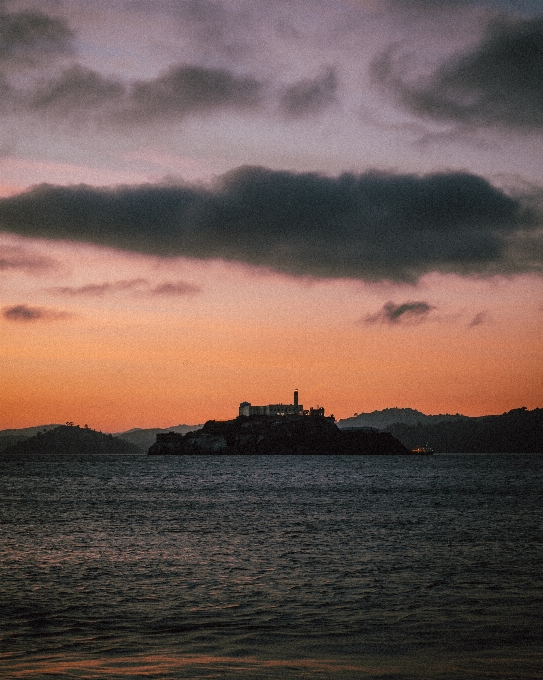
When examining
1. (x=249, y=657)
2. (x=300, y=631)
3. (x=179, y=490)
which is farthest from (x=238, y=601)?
(x=179, y=490)

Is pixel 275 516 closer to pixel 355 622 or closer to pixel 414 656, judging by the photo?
pixel 355 622

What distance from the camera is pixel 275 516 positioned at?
6719cm

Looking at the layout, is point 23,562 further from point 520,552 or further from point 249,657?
point 520,552

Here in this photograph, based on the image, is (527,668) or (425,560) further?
(425,560)

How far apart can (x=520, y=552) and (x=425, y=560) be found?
21.9 feet

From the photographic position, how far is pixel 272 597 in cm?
2980

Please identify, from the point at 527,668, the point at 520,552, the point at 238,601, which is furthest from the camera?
the point at 520,552

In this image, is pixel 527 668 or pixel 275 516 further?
pixel 275 516

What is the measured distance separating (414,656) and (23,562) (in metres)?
25.9

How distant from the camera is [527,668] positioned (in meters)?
19.2

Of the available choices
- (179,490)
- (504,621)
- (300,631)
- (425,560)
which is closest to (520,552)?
(425,560)

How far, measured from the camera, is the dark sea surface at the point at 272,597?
20047 millimetres

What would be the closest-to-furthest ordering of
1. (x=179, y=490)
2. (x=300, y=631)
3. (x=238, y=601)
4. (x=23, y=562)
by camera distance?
(x=300, y=631) → (x=238, y=601) → (x=23, y=562) → (x=179, y=490)

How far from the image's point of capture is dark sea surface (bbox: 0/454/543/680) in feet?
65.8
